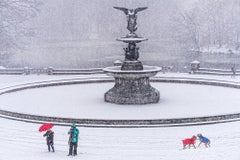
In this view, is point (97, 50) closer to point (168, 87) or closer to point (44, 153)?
point (168, 87)

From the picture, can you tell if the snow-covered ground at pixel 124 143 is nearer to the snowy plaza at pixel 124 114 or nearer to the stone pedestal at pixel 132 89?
the snowy plaza at pixel 124 114

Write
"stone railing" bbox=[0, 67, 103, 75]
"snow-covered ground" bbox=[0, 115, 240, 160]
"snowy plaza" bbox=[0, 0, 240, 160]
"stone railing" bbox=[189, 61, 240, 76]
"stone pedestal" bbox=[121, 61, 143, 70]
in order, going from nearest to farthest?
"snow-covered ground" bbox=[0, 115, 240, 160] < "snowy plaza" bbox=[0, 0, 240, 160] < "stone pedestal" bbox=[121, 61, 143, 70] < "stone railing" bbox=[189, 61, 240, 76] < "stone railing" bbox=[0, 67, 103, 75]

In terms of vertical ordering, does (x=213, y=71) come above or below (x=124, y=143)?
above

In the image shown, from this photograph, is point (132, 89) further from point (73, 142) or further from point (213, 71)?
point (213, 71)

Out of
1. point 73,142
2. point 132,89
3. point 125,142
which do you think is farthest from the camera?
point 132,89

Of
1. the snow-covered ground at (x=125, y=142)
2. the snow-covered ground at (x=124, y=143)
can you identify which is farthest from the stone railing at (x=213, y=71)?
the snow-covered ground at (x=124, y=143)

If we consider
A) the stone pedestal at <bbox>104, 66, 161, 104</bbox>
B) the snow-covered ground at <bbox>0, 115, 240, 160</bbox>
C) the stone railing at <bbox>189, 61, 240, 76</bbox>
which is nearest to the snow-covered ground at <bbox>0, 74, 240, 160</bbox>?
the snow-covered ground at <bbox>0, 115, 240, 160</bbox>

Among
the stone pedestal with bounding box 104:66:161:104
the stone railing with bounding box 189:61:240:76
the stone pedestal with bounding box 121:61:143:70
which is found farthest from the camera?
the stone railing with bounding box 189:61:240:76

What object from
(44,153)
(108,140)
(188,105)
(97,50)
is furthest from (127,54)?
(97,50)

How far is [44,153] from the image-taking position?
1748 centimetres

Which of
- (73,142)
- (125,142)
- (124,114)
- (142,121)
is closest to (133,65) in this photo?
(124,114)

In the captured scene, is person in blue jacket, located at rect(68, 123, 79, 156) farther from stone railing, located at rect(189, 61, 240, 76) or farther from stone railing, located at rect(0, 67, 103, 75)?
stone railing, located at rect(189, 61, 240, 76)

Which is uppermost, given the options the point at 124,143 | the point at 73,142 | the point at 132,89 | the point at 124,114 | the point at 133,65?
the point at 133,65

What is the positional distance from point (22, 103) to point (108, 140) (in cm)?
1091
